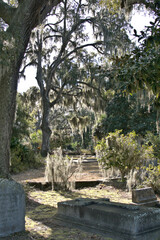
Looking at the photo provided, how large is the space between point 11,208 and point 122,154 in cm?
480

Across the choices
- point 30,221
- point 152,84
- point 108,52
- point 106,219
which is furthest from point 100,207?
point 108,52

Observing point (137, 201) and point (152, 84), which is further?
point (137, 201)

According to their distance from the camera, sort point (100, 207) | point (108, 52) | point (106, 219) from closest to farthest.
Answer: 1. point (106, 219)
2. point (100, 207)
3. point (108, 52)

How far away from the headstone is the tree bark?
9.73 ft

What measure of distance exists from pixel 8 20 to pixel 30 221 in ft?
14.4

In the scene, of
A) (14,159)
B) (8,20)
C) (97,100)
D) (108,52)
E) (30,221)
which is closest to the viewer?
(30,221)

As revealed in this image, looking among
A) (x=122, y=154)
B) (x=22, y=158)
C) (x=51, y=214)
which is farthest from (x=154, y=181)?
(x=22, y=158)

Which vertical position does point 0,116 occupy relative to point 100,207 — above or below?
above

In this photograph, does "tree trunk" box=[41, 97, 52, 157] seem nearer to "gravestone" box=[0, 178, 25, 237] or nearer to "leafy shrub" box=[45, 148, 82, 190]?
"leafy shrub" box=[45, 148, 82, 190]

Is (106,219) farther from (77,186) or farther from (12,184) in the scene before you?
(77,186)

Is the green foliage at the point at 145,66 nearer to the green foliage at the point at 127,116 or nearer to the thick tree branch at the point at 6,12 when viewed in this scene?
the thick tree branch at the point at 6,12

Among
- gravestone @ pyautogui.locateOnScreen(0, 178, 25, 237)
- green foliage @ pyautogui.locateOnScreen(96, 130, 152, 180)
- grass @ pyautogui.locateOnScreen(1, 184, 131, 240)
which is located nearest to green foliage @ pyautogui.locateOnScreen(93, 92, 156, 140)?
green foliage @ pyautogui.locateOnScreen(96, 130, 152, 180)

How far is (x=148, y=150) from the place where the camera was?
868 centimetres

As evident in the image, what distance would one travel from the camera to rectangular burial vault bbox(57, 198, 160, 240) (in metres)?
4.00
